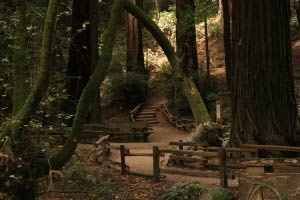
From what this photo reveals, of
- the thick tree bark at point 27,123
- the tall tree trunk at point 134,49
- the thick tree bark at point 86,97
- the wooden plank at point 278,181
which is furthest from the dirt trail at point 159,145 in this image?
the thick tree bark at point 27,123

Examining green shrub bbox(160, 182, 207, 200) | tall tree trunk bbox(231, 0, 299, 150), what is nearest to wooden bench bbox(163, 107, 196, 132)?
tall tree trunk bbox(231, 0, 299, 150)

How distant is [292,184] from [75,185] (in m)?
5.90

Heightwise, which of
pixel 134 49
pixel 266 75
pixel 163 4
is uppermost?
pixel 163 4

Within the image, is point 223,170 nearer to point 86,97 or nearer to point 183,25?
point 86,97

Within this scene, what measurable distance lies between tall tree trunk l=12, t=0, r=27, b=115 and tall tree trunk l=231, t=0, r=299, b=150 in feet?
20.1

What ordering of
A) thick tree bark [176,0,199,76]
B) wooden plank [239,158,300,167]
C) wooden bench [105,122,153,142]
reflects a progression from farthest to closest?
1. wooden bench [105,122,153,142]
2. thick tree bark [176,0,199,76]
3. wooden plank [239,158,300,167]

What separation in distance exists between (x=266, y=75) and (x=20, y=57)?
6.41 meters

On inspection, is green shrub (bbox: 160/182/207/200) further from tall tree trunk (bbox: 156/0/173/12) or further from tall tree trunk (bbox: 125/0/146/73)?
tall tree trunk (bbox: 156/0/173/12)

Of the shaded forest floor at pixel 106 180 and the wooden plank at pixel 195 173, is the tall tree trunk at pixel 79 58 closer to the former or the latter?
the shaded forest floor at pixel 106 180

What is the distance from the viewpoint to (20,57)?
25.3 ft

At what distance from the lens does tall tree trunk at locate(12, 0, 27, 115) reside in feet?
24.8

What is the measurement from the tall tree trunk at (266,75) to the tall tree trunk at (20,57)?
6141 millimetres

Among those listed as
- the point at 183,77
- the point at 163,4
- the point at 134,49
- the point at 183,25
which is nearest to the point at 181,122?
the point at 183,25

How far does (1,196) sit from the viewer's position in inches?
277
